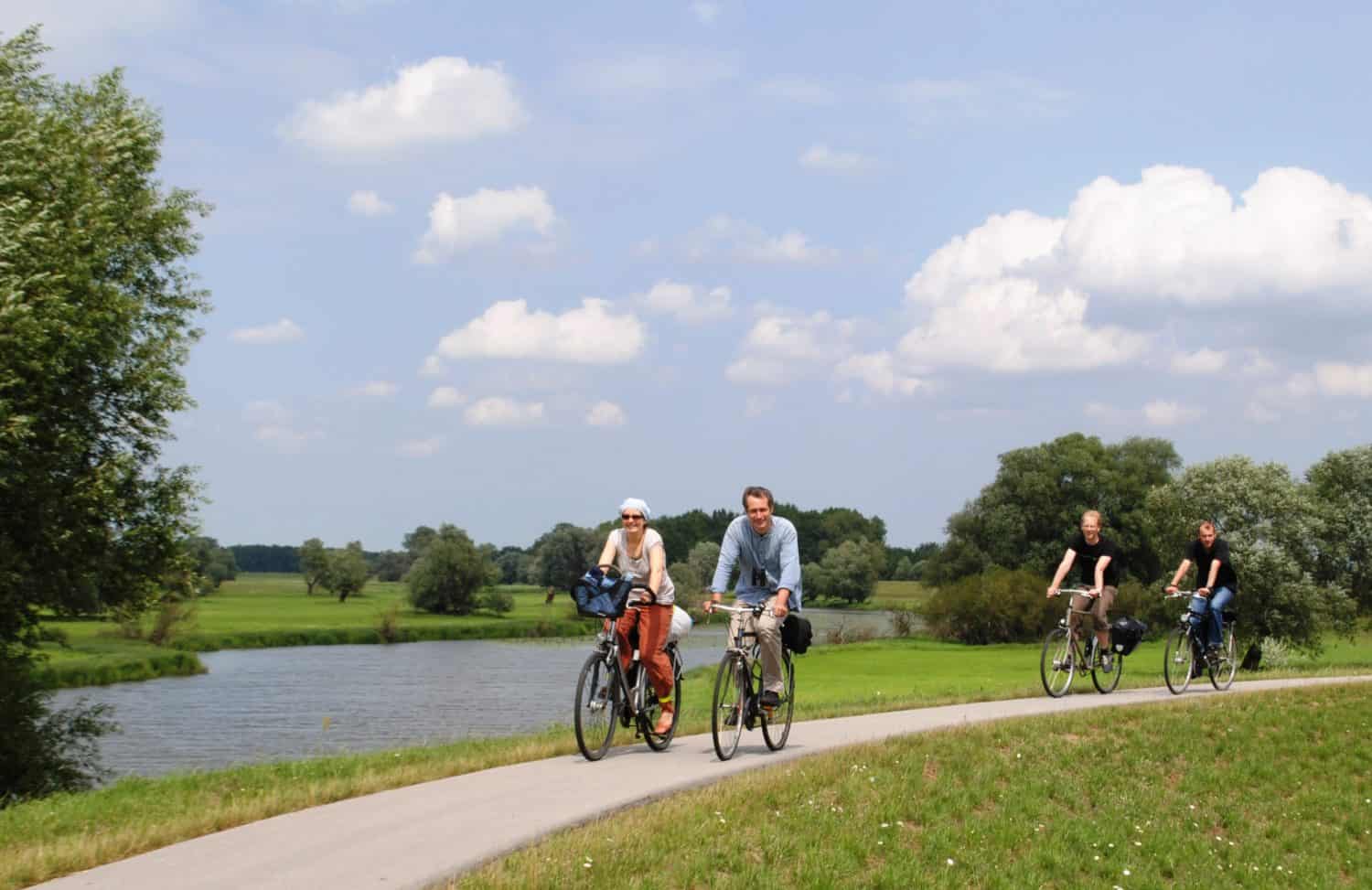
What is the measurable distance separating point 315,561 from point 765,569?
373ft

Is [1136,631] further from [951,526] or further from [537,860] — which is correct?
[951,526]

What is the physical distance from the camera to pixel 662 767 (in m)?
9.66

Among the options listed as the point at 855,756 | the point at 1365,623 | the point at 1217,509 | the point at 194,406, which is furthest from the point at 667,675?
the point at 1365,623

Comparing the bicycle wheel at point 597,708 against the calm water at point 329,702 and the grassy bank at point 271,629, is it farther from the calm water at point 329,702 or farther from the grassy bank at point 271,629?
the grassy bank at point 271,629

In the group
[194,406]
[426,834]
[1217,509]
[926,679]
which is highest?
[194,406]

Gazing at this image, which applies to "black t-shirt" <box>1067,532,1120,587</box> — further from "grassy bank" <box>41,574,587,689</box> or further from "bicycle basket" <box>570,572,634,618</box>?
"grassy bank" <box>41,574,587,689</box>

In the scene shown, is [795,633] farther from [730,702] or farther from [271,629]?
[271,629]

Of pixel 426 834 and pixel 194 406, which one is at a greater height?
pixel 194 406

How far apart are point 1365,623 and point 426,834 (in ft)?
112

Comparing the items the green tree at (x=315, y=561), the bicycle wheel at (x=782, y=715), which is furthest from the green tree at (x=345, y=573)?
the bicycle wheel at (x=782, y=715)

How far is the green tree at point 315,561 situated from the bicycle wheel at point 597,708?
110785 millimetres

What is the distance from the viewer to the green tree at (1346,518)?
33125 millimetres

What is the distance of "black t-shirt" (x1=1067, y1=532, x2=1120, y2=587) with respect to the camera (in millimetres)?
15297

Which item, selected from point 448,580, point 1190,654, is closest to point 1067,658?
point 1190,654
